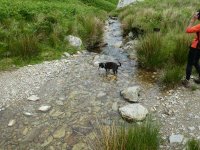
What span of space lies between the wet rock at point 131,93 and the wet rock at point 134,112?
1.65ft

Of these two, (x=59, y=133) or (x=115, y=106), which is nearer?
(x=59, y=133)

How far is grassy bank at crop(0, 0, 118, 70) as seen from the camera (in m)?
11.1

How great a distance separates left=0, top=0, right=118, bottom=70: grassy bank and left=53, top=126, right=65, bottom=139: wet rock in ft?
12.8

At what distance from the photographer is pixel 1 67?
10.4m

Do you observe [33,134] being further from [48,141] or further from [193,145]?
[193,145]

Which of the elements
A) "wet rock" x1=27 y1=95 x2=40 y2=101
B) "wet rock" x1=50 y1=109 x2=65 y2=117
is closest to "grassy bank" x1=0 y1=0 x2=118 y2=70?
"wet rock" x1=27 y1=95 x2=40 y2=101

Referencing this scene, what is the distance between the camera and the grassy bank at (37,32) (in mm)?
11086

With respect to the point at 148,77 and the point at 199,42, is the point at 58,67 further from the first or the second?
the point at 199,42

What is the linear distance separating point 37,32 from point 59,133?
590 cm

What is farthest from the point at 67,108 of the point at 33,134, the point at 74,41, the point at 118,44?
the point at 118,44

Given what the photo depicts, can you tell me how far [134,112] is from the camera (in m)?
7.74

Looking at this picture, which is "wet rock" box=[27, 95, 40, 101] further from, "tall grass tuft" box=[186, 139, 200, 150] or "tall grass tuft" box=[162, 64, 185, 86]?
"tall grass tuft" box=[186, 139, 200, 150]

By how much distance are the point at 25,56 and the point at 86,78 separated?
240 cm

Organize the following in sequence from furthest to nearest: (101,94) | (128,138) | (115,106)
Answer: (101,94), (115,106), (128,138)
